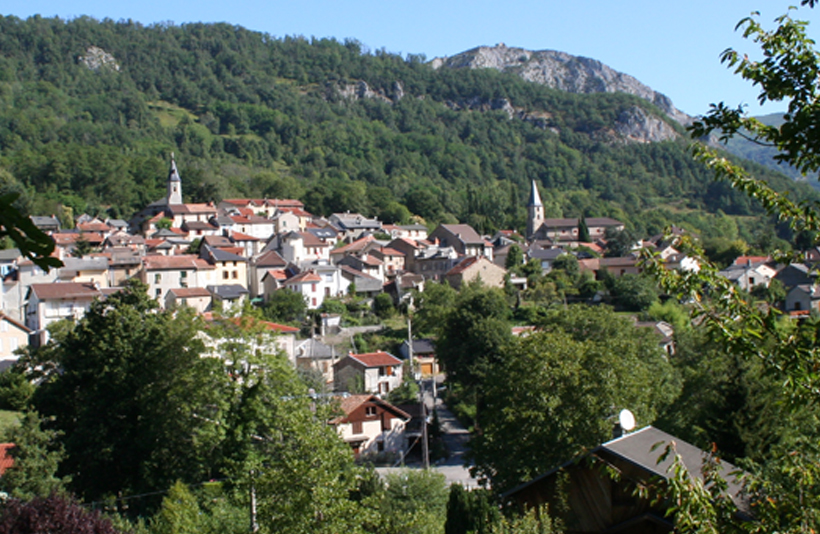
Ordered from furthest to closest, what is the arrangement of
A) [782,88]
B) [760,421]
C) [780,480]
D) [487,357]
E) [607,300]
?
1. [607,300]
2. [487,357]
3. [760,421]
4. [780,480]
5. [782,88]

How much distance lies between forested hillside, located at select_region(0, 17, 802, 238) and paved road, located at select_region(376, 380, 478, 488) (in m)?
42.2

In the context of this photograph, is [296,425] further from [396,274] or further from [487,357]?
[396,274]

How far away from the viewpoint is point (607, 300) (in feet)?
174

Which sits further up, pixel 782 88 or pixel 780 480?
pixel 782 88

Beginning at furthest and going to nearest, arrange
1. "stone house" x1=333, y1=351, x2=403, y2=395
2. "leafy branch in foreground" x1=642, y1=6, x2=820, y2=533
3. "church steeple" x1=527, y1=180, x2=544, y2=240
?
1. "church steeple" x1=527, y1=180, x2=544, y2=240
2. "stone house" x1=333, y1=351, x2=403, y2=395
3. "leafy branch in foreground" x1=642, y1=6, x2=820, y2=533

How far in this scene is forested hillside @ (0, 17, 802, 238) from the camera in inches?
3396

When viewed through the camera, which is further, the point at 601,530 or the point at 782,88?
the point at 601,530

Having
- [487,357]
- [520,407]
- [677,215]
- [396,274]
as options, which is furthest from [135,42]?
[520,407]

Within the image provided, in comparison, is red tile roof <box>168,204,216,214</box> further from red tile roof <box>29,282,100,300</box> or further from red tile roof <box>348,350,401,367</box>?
red tile roof <box>348,350,401,367</box>

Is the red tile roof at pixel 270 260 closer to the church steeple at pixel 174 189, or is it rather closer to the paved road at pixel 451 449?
the paved road at pixel 451 449

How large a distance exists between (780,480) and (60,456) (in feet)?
58.9

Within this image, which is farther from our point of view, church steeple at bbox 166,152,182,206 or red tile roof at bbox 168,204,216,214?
church steeple at bbox 166,152,182,206

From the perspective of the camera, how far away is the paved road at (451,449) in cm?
2681

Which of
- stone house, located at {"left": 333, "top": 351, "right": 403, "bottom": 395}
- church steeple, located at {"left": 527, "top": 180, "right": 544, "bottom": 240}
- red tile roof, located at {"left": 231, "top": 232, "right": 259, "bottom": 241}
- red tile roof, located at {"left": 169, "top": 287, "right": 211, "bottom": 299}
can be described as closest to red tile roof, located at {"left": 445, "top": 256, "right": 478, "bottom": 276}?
red tile roof, located at {"left": 231, "top": 232, "right": 259, "bottom": 241}
